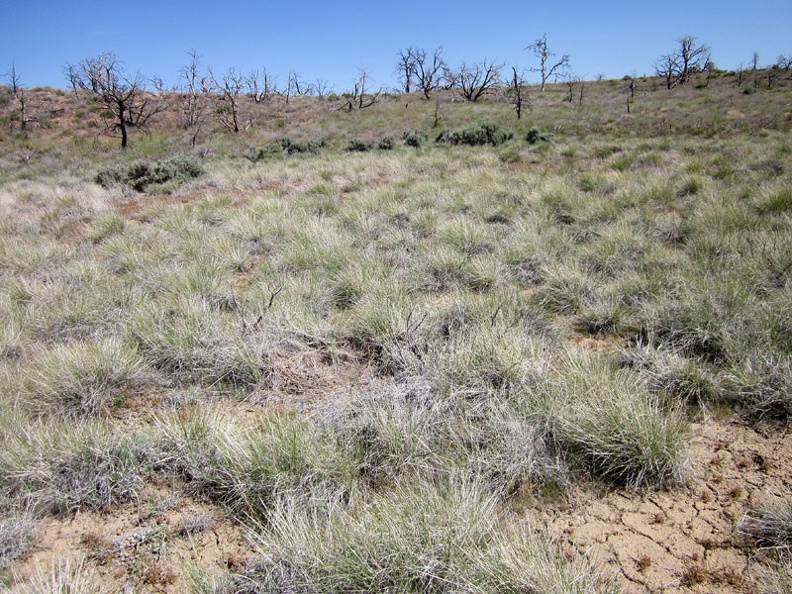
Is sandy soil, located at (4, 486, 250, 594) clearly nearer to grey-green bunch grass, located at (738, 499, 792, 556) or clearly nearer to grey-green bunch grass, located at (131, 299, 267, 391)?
grey-green bunch grass, located at (131, 299, 267, 391)

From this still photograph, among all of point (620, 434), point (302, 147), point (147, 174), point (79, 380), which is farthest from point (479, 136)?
point (79, 380)

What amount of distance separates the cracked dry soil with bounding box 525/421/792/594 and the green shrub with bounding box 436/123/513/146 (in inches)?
616

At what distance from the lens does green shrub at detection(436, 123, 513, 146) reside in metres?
16.8

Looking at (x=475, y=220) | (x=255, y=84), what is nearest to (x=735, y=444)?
(x=475, y=220)

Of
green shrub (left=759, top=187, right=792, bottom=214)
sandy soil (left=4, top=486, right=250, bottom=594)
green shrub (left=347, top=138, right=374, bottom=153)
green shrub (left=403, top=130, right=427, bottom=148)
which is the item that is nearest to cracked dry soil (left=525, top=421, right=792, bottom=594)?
sandy soil (left=4, top=486, right=250, bottom=594)

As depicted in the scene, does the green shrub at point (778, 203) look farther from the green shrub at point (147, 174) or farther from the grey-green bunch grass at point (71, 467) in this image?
the green shrub at point (147, 174)

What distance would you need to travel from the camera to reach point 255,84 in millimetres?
35781

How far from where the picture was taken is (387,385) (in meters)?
2.82

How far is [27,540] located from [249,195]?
8285 millimetres

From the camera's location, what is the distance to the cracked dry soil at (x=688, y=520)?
170 cm

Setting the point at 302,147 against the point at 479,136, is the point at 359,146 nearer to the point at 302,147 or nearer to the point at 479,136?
the point at 302,147

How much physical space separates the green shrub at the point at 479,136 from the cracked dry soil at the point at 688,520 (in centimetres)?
1564

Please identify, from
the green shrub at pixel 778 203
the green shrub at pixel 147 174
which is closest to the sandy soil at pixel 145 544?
the green shrub at pixel 778 203

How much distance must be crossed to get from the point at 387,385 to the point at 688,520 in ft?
5.51
